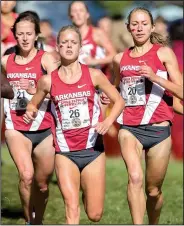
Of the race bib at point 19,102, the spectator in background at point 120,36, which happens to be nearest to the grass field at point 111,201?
the race bib at point 19,102

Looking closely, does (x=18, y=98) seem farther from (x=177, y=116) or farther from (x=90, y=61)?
(x=177, y=116)

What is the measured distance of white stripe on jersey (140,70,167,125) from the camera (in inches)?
375

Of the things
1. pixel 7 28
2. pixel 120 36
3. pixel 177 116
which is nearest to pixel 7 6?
pixel 7 28

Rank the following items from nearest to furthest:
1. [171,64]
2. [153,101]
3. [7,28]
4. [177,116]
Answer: [171,64] < [153,101] < [7,28] < [177,116]

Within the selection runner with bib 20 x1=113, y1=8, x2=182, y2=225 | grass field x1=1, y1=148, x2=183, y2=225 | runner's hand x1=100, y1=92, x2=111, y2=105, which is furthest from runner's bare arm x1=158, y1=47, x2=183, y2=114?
grass field x1=1, y1=148, x2=183, y2=225

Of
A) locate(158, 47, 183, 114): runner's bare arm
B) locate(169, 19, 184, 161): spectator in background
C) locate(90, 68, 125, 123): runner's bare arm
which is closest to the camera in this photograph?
locate(90, 68, 125, 123): runner's bare arm

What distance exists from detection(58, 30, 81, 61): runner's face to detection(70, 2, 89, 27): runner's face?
166 inches

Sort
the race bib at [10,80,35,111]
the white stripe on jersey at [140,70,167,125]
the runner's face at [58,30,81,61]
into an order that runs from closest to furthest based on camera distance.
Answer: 1. the runner's face at [58,30,81,61]
2. the white stripe on jersey at [140,70,167,125]
3. the race bib at [10,80,35,111]

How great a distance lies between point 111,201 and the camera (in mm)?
13367

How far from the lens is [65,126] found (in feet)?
29.8

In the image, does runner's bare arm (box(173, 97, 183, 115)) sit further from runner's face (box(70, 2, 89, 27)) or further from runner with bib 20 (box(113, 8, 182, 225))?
runner's face (box(70, 2, 89, 27))

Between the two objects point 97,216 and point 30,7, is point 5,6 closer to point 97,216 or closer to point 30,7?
point 97,216

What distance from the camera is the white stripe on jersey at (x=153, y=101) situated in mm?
9523

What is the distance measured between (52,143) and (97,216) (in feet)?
4.01
